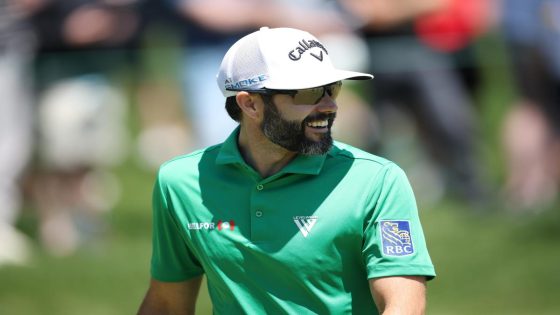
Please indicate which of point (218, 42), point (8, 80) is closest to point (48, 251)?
point (8, 80)

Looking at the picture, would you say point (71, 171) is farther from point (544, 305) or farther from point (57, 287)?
point (544, 305)

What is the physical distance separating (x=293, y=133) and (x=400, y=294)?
0.72 meters

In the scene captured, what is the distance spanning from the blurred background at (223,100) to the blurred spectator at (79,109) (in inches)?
0.5

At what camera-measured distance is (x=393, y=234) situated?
4.42 meters

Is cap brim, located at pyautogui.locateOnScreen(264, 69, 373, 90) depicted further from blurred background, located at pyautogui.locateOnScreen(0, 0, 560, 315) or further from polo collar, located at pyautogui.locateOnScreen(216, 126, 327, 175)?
blurred background, located at pyautogui.locateOnScreen(0, 0, 560, 315)

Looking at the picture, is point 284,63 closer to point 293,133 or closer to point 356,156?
point 293,133

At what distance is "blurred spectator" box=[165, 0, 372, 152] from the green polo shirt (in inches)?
271

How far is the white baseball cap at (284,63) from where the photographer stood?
4.54 meters

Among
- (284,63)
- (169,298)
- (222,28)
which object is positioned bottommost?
(169,298)

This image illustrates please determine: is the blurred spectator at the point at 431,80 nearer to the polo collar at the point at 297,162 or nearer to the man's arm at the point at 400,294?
the polo collar at the point at 297,162

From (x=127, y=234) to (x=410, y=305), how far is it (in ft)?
24.1

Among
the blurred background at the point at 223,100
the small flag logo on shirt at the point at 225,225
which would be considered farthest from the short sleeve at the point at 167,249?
the blurred background at the point at 223,100

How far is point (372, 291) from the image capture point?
14.6 ft

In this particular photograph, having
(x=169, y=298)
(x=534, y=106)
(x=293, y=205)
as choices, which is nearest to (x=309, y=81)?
(x=293, y=205)
